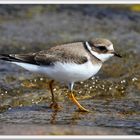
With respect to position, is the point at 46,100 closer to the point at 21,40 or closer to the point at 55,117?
the point at 55,117

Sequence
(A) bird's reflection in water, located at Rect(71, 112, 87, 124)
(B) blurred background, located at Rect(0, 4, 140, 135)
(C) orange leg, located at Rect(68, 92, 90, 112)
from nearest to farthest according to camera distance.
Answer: (B) blurred background, located at Rect(0, 4, 140, 135) < (A) bird's reflection in water, located at Rect(71, 112, 87, 124) < (C) orange leg, located at Rect(68, 92, 90, 112)

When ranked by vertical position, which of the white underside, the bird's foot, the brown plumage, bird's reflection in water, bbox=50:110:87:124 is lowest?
bird's reflection in water, bbox=50:110:87:124

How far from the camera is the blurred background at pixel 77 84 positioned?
8.61 metres

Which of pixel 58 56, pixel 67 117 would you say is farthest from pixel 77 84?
pixel 67 117

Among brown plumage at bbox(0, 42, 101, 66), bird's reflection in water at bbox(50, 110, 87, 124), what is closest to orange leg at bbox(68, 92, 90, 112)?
bird's reflection in water at bbox(50, 110, 87, 124)

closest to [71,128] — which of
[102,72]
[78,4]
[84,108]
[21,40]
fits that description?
[84,108]

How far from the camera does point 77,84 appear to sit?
10.8 m

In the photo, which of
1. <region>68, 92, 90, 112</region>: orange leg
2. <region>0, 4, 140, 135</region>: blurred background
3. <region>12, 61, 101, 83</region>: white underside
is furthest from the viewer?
<region>68, 92, 90, 112</region>: orange leg

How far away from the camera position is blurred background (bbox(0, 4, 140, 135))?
861 cm

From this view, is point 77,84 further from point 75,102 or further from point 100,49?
point 100,49

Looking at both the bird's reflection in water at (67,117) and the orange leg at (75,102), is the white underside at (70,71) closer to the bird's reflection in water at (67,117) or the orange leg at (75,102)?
the orange leg at (75,102)

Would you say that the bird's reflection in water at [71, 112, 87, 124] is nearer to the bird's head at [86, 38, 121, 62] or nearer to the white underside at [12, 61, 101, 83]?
the white underside at [12, 61, 101, 83]

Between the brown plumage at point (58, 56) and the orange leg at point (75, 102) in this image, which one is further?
the orange leg at point (75, 102)

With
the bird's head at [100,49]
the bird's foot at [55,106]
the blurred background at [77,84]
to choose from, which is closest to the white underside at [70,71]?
the bird's head at [100,49]
